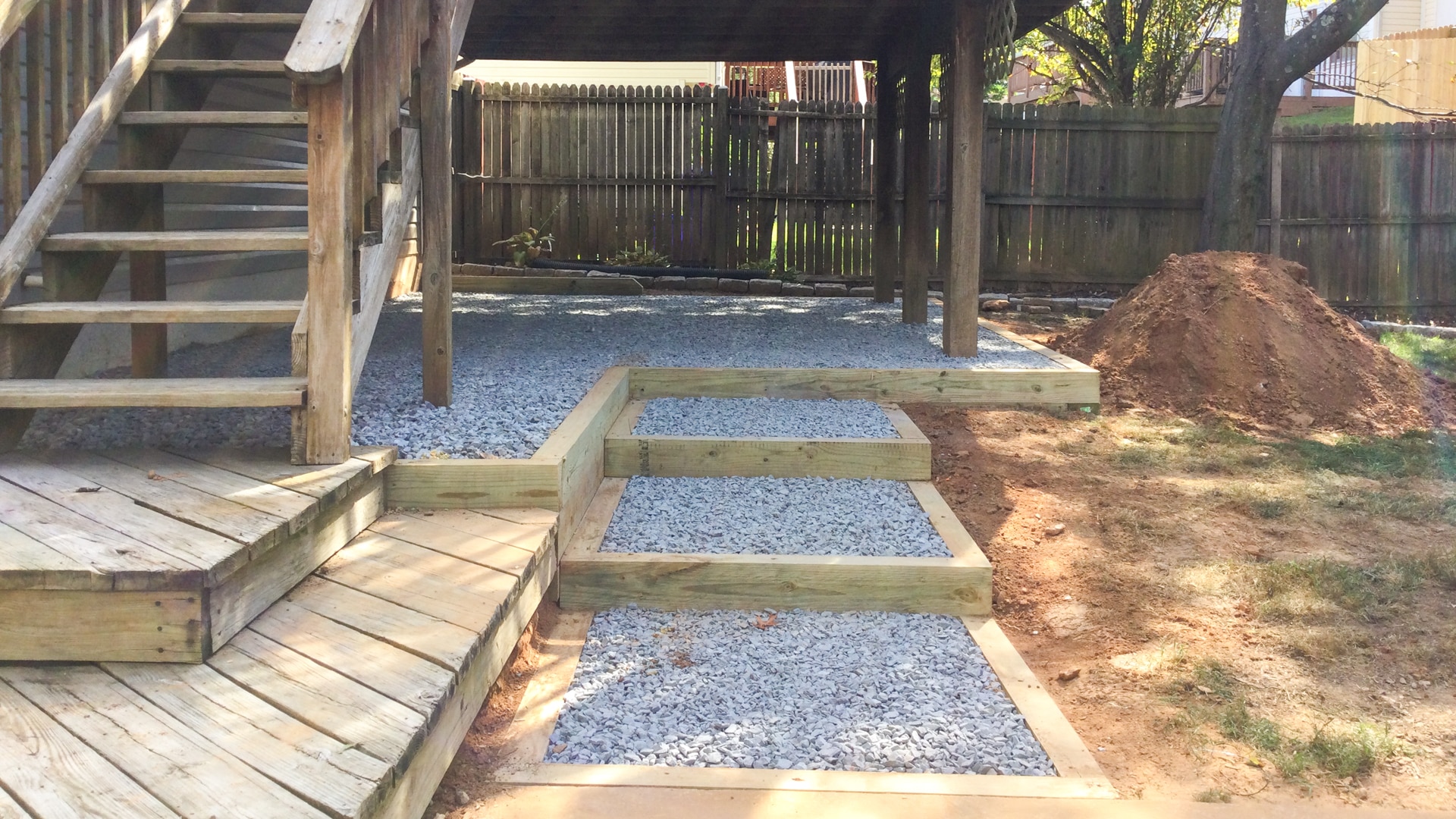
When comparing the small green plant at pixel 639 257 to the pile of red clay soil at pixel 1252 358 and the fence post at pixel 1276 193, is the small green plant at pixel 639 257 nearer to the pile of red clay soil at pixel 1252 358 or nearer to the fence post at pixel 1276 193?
the pile of red clay soil at pixel 1252 358

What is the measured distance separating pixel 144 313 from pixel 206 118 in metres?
1.07

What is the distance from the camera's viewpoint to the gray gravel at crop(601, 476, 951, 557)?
4023mm

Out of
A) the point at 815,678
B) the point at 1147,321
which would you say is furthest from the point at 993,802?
the point at 1147,321

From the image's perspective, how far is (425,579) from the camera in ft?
9.82

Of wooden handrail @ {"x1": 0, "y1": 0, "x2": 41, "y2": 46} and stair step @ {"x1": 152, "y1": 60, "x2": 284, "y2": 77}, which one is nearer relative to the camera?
wooden handrail @ {"x1": 0, "y1": 0, "x2": 41, "y2": 46}

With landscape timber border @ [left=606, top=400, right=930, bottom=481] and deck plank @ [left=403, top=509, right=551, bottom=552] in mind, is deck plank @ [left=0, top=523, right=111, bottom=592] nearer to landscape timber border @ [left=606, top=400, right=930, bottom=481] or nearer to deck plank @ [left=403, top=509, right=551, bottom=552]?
deck plank @ [left=403, top=509, right=551, bottom=552]

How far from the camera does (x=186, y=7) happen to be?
4984mm

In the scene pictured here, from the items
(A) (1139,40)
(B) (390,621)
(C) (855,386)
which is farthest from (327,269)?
(A) (1139,40)

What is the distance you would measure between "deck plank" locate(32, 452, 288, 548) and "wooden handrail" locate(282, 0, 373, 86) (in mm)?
1165

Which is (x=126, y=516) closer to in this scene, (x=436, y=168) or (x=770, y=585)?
(x=770, y=585)

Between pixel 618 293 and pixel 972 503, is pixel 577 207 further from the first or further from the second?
pixel 972 503

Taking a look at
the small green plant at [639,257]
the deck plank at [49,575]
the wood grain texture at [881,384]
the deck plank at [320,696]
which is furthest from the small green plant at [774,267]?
→ the deck plank at [49,575]

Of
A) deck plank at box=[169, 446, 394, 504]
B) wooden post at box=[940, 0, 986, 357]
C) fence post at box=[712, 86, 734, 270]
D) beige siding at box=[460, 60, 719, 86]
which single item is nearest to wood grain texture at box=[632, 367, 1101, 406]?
wooden post at box=[940, 0, 986, 357]

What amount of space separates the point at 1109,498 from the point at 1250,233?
6939mm
